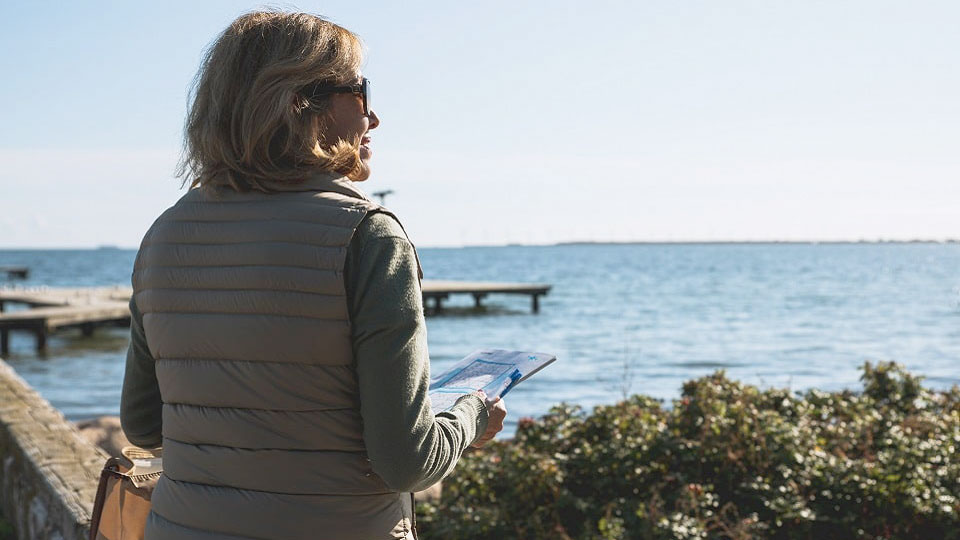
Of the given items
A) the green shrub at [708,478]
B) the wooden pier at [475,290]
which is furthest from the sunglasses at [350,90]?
the wooden pier at [475,290]

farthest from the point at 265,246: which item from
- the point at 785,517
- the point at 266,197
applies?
the point at 785,517

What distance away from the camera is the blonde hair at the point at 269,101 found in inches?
60.6

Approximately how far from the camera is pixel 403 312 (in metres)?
1.42

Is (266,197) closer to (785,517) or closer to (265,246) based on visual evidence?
(265,246)

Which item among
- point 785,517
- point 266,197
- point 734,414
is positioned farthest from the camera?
point 734,414

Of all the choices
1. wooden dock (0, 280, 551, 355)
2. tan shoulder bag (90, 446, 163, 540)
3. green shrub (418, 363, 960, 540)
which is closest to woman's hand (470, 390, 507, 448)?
tan shoulder bag (90, 446, 163, 540)

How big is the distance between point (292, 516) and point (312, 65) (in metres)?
0.74

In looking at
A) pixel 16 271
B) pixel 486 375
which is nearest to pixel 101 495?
pixel 486 375

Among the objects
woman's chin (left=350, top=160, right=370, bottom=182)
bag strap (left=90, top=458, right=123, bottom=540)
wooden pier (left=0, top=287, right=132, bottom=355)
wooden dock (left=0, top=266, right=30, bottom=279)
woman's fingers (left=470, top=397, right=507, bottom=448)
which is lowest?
wooden dock (left=0, top=266, right=30, bottom=279)

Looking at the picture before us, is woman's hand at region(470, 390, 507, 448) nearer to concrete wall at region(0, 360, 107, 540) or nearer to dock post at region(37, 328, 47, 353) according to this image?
concrete wall at region(0, 360, 107, 540)

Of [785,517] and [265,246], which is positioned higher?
[265,246]

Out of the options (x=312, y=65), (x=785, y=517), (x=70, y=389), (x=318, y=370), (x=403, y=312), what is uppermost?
(x=312, y=65)

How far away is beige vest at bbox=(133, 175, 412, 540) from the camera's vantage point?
146 centimetres

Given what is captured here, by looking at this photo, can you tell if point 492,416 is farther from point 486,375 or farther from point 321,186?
point 321,186
